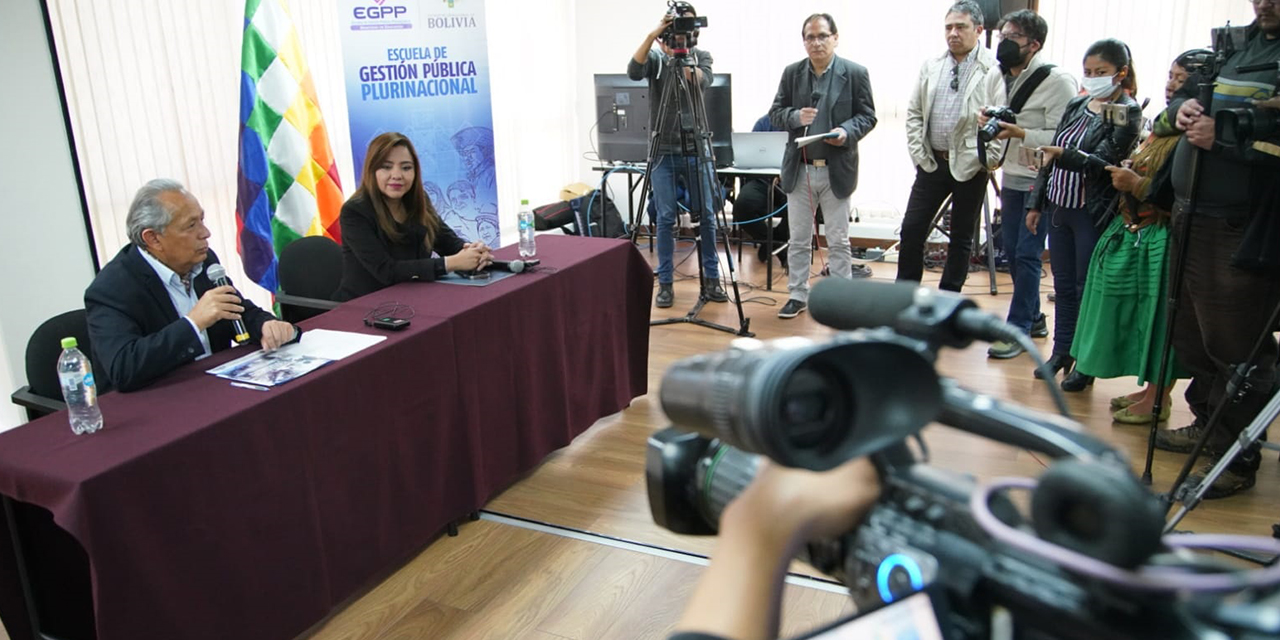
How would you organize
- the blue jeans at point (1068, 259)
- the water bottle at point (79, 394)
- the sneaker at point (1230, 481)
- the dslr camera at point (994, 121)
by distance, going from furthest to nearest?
1. the dslr camera at point (994, 121)
2. the blue jeans at point (1068, 259)
3. the sneaker at point (1230, 481)
4. the water bottle at point (79, 394)

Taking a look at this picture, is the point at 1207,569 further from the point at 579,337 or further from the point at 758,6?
the point at 758,6

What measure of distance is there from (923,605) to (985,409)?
141 millimetres

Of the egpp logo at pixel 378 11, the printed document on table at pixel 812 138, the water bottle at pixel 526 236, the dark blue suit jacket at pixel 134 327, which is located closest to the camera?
the dark blue suit jacket at pixel 134 327

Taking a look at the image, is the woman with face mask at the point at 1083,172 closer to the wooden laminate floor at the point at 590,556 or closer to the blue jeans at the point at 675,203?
the wooden laminate floor at the point at 590,556

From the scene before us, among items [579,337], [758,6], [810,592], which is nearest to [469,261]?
[579,337]

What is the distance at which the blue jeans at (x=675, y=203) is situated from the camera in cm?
418

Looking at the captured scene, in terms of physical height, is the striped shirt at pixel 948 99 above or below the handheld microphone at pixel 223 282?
above

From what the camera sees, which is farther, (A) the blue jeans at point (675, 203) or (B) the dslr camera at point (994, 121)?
(A) the blue jeans at point (675, 203)

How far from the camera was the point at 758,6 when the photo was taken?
5.83 metres

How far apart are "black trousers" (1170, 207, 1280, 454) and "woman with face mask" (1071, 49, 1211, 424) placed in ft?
0.74

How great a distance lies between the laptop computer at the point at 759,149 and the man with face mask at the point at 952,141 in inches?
57.5

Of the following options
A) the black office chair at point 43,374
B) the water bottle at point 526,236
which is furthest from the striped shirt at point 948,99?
the black office chair at point 43,374

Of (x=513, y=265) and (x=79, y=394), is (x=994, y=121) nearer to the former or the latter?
(x=513, y=265)

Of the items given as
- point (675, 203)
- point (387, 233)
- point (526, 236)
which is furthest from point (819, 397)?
point (675, 203)
